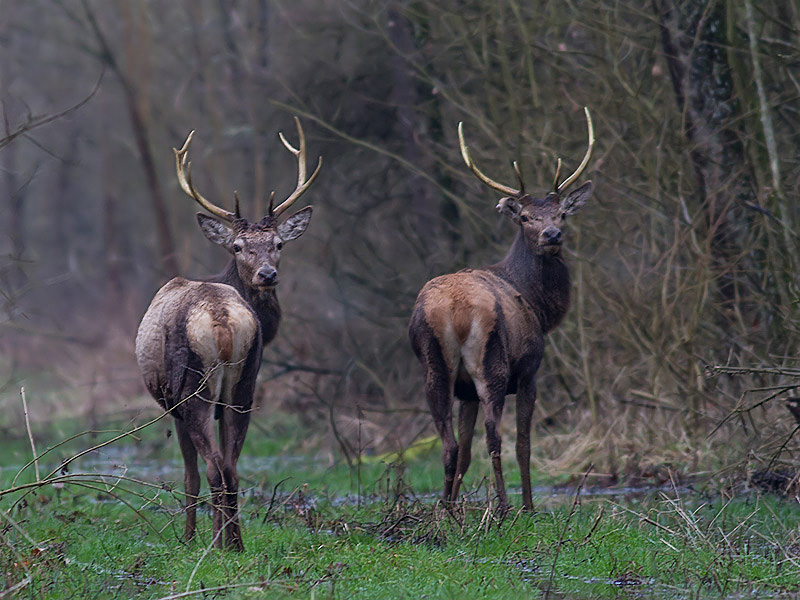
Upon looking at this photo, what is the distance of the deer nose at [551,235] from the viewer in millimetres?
8859

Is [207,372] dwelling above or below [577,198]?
below

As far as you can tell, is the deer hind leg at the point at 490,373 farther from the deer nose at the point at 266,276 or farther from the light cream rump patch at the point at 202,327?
the light cream rump patch at the point at 202,327

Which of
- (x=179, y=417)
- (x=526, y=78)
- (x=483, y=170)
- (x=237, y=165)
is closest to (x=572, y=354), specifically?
(x=483, y=170)

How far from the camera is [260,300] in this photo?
8.48 m

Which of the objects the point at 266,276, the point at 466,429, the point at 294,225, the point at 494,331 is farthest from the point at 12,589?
the point at 294,225

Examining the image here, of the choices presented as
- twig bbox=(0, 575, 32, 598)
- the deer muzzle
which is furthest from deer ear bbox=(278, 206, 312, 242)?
twig bbox=(0, 575, 32, 598)

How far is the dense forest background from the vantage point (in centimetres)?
1070

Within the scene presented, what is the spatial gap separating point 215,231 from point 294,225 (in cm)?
64

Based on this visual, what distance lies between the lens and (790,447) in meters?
9.25

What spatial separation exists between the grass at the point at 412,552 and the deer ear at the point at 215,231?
6.47 feet

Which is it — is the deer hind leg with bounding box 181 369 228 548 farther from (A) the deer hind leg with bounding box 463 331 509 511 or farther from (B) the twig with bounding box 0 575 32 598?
(A) the deer hind leg with bounding box 463 331 509 511

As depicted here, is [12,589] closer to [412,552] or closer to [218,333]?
[218,333]

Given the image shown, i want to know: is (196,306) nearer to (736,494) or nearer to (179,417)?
(179,417)

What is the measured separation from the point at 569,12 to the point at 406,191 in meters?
4.37
